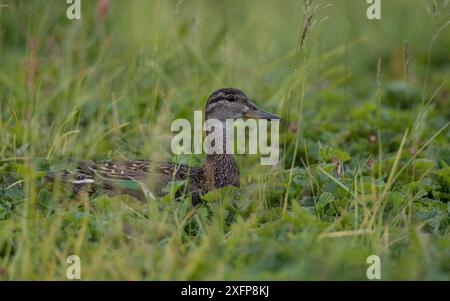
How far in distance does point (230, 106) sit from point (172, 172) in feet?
2.87

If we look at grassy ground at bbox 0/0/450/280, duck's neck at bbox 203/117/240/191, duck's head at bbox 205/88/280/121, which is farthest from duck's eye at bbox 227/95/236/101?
grassy ground at bbox 0/0/450/280

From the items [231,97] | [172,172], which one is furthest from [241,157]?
[172,172]

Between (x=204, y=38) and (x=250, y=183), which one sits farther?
(x=204, y=38)

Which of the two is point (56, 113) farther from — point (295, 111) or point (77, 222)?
point (77, 222)

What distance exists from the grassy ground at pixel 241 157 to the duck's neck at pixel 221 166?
0.21 m

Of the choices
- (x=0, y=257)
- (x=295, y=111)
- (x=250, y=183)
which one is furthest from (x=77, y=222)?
(x=295, y=111)

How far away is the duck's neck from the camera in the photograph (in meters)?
7.69

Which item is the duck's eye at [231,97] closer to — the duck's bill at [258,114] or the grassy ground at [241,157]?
the duck's bill at [258,114]

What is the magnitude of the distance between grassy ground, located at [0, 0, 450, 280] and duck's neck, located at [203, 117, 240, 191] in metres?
0.21

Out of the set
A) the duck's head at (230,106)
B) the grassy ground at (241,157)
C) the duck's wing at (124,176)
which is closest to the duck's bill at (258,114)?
the duck's head at (230,106)

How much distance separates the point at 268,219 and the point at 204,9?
506cm

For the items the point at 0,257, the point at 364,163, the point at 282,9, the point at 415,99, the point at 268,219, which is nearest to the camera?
the point at 0,257

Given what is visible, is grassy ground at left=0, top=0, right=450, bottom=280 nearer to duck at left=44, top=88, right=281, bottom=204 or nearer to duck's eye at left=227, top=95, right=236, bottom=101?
duck at left=44, top=88, right=281, bottom=204

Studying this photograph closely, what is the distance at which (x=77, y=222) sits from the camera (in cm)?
623
